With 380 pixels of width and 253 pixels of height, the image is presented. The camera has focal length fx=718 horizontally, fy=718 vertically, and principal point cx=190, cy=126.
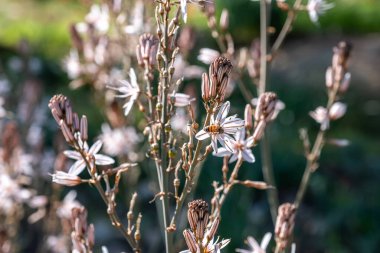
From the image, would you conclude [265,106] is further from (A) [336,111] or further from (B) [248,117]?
(A) [336,111]

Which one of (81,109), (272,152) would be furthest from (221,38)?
(81,109)

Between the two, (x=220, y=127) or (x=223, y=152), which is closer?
(x=220, y=127)

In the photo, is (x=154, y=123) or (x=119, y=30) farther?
(x=119, y=30)

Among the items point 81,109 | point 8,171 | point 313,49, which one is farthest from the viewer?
point 313,49

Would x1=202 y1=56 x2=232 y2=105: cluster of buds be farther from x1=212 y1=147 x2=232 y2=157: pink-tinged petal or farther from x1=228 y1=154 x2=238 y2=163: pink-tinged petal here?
x1=228 y1=154 x2=238 y2=163: pink-tinged petal

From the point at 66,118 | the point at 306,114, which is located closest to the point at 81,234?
the point at 66,118

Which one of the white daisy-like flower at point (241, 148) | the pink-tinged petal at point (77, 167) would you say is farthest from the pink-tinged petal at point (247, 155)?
the pink-tinged petal at point (77, 167)

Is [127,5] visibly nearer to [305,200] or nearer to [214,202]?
[214,202]
